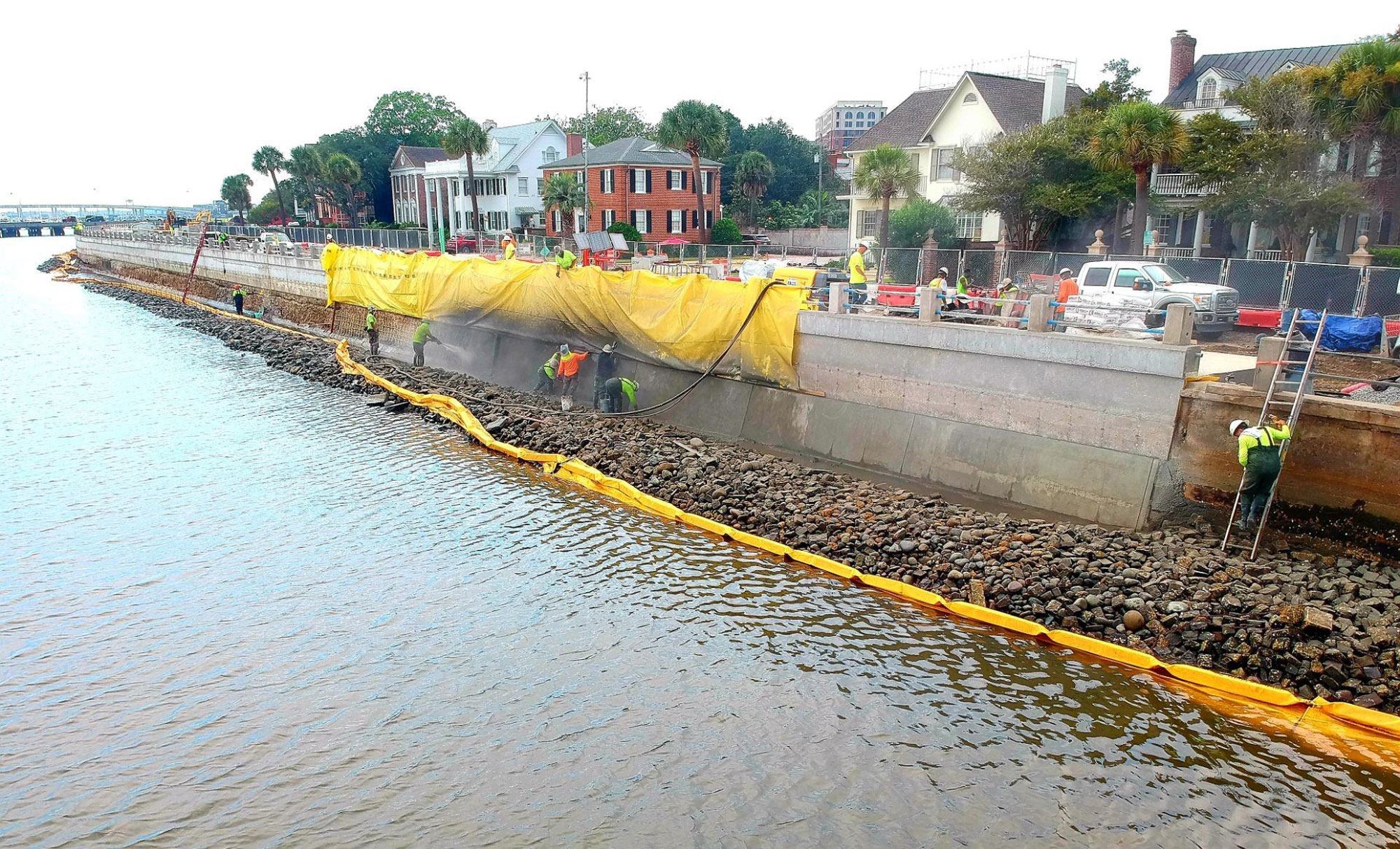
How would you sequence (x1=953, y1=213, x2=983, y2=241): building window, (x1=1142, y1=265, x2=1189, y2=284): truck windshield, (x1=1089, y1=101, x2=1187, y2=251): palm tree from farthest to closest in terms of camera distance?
(x1=953, y1=213, x2=983, y2=241): building window, (x1=1089, y1=101, x2=1187, y2=251): palm tree, (x1=1142, y1=265, x2=1189, y2=284): truck windshield

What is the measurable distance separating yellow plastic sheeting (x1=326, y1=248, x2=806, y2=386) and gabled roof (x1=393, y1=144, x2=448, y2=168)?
58.6 meters

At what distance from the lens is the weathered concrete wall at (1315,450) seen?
412 inches

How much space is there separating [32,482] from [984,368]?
16584 millimetres

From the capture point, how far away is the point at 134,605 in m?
11.0

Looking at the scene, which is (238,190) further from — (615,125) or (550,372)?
(550,372)

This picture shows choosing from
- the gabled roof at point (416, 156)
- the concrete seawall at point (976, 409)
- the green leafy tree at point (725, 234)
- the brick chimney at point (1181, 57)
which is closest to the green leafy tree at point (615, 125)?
the gabled roof at point (416, 156)

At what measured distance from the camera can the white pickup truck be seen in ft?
64.5

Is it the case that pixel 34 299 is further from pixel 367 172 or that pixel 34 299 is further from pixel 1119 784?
pixel 1119 784

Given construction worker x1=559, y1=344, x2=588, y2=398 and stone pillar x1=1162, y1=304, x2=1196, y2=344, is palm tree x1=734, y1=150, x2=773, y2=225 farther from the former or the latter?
stone pillar x1=1162, y1=304, x2=1196, y2=344

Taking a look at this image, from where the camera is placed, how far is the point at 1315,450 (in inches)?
433

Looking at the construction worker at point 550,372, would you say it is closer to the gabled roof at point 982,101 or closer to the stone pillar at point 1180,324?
the stone pillar at point 1180,324

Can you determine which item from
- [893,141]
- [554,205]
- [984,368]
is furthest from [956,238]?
[554,205]

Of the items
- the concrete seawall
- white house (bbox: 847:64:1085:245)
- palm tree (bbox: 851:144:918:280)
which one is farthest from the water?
white house (bbox: 847:64:1085:245)

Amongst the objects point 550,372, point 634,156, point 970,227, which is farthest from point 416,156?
point 550,372
